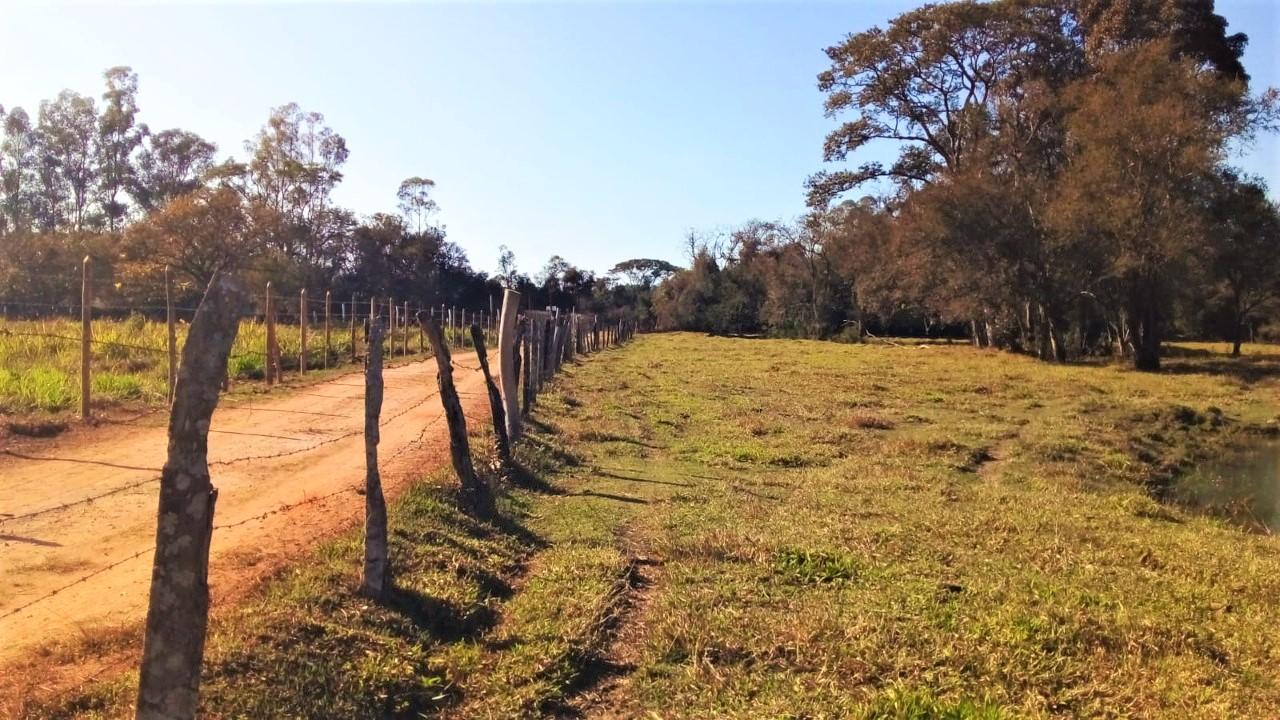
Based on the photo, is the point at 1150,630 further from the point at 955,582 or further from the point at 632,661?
the point at 632,661

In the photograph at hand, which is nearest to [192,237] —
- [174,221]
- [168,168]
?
[174,221]

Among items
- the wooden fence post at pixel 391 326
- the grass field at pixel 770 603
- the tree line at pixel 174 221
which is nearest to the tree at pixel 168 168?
the tree line at pixel 174 221

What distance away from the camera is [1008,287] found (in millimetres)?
33125

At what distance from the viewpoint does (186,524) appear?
9.18ft

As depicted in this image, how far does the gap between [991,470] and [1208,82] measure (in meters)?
21.3

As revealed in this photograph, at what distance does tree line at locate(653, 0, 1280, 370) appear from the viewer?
27453mm

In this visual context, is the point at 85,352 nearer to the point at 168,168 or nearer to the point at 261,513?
the point at 261,513

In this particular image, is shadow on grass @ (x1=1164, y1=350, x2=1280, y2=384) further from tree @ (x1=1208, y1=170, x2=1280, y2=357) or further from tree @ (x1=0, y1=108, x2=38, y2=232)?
tree @ (x1=0, y1=108, x2=38, y2=232)

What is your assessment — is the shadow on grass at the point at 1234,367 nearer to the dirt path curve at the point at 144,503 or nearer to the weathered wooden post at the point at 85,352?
the dirt path curve at the point at 144,503

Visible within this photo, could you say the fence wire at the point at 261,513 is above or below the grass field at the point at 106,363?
below

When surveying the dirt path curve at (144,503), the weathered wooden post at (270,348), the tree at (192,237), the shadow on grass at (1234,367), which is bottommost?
the dirt path curve at (144,503)

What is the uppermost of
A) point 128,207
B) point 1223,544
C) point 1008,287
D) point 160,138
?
point 160,138

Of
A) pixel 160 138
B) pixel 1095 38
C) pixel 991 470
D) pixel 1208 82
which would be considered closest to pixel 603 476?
pixel 991 470

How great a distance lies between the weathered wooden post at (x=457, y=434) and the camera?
275 inches
